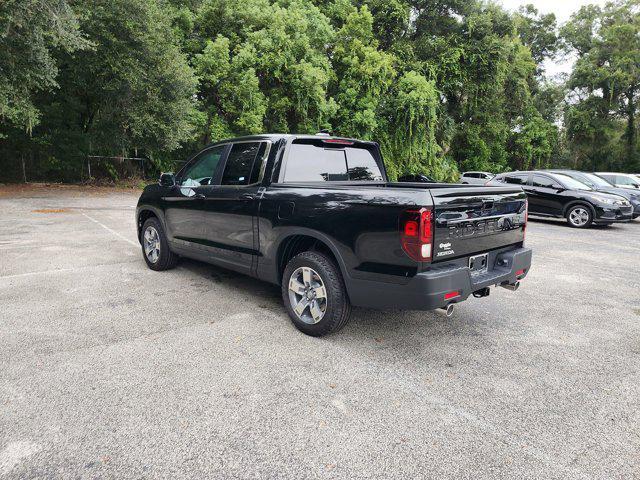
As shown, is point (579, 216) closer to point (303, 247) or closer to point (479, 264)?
point (479, 264)

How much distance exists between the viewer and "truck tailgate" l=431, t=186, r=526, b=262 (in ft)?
10.5

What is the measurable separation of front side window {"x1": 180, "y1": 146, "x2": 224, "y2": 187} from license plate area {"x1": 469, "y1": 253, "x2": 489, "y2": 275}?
122 inches

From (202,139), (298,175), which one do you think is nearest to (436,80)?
(202,139)

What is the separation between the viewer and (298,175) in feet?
14.1

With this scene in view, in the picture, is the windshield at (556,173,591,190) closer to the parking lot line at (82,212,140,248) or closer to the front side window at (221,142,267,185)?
the front side window at (221,142,267,185)

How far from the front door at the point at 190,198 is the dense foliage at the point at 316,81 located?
31.4ft

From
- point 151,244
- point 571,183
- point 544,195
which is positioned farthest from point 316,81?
point 151,244

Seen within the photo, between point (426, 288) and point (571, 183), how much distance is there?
11.9 m

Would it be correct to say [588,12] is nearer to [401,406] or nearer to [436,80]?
[436,80]

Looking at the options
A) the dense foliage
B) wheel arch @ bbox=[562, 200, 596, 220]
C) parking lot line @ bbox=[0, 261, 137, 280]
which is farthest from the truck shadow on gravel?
the dense foliage

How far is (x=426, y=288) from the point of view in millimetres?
3113

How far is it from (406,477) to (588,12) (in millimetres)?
54016

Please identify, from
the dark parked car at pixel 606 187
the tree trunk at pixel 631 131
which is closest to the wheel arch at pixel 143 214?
the dark parked car at pixel 606 187

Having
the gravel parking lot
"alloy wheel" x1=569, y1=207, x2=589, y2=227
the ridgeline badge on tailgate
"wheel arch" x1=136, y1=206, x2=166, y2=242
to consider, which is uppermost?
the ridgeline badge on tailgate
